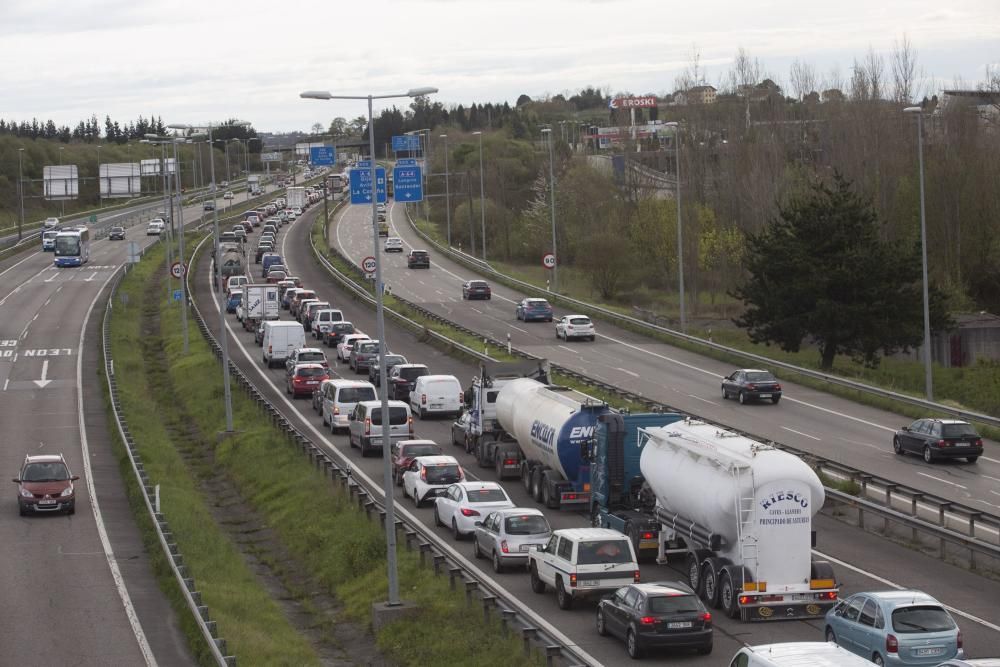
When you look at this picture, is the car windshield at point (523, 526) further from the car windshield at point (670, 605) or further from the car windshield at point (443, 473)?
the car windshield at point (443, 473)

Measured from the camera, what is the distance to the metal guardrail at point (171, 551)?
2167cm

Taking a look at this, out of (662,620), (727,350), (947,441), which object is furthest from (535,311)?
(662,620)

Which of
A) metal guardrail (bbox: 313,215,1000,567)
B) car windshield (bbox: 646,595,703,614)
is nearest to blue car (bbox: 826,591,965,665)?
car windshield (bbox: 646,595,703,614)

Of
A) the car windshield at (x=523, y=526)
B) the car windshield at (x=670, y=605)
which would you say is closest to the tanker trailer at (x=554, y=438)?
the car windshield at (x=523, y=526)

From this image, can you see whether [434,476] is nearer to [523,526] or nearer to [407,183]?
[523,526]

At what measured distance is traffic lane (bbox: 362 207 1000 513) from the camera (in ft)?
123

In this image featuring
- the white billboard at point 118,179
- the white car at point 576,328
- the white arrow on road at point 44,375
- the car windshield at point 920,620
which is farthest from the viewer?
the white billboard at point 118,179

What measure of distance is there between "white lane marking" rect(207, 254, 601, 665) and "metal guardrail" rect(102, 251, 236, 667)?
5415 mm

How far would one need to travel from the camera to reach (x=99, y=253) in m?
123

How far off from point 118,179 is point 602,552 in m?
127

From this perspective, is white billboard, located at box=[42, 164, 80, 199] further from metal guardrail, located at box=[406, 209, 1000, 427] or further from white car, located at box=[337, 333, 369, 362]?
white car, located at box=[337, 333, 369, 362]

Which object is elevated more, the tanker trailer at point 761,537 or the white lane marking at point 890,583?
the tanker trailer at point 761,537

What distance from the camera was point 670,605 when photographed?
70.3 feet

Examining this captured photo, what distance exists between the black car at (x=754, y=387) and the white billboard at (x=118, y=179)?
104 meters
